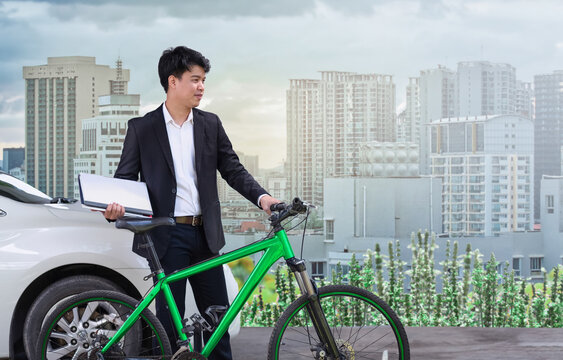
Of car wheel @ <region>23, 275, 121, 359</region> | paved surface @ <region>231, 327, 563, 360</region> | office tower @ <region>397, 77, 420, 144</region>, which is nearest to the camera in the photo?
car wheel @ <region>23, 275, 121, 359</region>

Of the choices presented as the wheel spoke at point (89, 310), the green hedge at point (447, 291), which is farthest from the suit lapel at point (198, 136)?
the green hedge at point (447, 291)

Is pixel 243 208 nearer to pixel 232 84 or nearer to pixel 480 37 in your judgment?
pixel 232 84

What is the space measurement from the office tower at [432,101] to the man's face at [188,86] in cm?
428

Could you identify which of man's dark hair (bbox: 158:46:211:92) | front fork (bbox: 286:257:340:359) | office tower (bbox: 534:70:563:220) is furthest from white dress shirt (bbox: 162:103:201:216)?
office tower (bbox: 534:70:563:220)

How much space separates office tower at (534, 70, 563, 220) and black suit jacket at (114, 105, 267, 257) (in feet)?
15.1

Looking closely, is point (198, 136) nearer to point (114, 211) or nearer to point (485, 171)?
point (114, 211)

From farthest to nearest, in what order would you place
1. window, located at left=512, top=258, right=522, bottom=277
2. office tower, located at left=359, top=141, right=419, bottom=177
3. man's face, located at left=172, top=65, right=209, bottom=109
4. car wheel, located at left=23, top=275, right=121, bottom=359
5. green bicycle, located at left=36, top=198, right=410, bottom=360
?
office tower, located at left=359, top=141, right=419, bottom=177 < window, located at left=512, top=258, right=522, bottom=277 < car wheel, located at left=23, top=275, right=121, bottom=359 < man's face, located at left=172, top=65, right=209, bottom=109 < green bicycle, located at left=36, top=198, right=410, bottom=360

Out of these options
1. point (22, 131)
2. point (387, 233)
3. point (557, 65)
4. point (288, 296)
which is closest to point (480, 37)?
point (557, 65)

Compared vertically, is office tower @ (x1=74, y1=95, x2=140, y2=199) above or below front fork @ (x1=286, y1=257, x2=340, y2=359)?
above

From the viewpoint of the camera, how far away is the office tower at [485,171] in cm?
675

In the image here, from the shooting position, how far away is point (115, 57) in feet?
20.8

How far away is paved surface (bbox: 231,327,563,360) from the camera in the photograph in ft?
13.6

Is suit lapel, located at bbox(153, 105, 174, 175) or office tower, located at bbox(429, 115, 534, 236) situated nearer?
suit lapel, located at bbox(153, 105, 174, 175)

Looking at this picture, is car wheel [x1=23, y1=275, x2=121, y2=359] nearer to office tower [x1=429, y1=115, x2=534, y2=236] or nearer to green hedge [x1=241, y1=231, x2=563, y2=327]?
green hedge [x1=241, y1=231, x2=563, y2=327]
